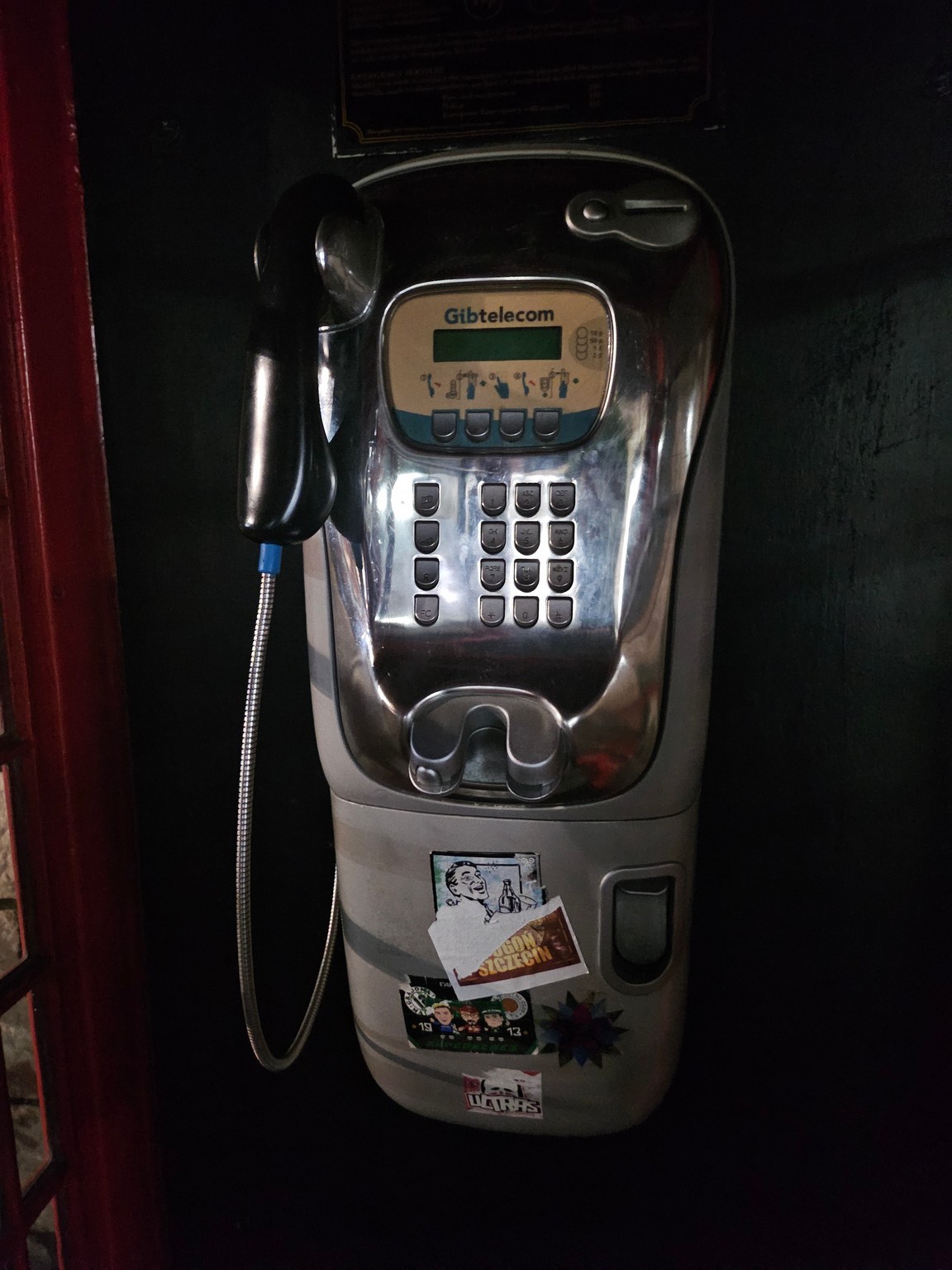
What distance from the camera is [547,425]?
2.07 feet

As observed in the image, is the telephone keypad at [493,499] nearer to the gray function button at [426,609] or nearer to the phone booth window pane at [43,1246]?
the gray function button at [426,609]

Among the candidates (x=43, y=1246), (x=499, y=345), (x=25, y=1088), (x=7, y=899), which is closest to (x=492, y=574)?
(x=499, y=345)

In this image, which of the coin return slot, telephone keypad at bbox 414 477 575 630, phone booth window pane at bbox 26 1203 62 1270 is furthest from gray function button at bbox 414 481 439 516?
phone booth window pane at bbox 26 1203 62 1270

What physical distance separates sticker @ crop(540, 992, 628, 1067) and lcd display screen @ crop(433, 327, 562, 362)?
56 centimetres

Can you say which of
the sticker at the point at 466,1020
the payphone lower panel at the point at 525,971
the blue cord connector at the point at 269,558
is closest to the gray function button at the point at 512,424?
the blue cord connector at the point at 269,558

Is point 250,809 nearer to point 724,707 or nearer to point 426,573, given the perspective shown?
point 426,573

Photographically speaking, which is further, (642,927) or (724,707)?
(724,707)

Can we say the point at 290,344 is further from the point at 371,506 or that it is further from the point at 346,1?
the point at 346,1

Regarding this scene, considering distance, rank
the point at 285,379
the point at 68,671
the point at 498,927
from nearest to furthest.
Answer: the point at 285,379, the point at 498,927, the point at 68,671

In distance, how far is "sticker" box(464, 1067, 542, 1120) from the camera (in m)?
0.78

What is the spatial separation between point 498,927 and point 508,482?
392mm

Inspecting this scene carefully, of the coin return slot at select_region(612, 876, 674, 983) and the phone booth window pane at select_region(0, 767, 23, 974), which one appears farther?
the phone booth window pane at select_region(0, 767, 23, 974)

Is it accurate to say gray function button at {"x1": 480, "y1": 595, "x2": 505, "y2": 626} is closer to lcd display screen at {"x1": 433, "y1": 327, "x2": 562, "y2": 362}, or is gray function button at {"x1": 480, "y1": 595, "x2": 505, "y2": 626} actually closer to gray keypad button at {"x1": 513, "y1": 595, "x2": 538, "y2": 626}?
gray keypad button at {"x1": 513, "y1": 595, "x2": 538, "y2": 626}

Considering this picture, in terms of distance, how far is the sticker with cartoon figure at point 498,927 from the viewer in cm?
71
